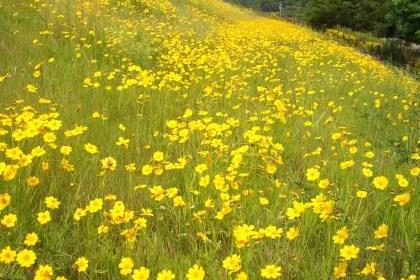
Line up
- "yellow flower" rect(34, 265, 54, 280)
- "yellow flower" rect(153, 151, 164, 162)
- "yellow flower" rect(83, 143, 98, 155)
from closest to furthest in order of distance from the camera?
1. "yellow flower" rect(34, 265, 54, 280)
2. "yellow flower" rect(83, 143, 98, 155)
3. "yellow flower" rect(153, 151, 164, 162)

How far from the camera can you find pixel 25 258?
1.97 meters

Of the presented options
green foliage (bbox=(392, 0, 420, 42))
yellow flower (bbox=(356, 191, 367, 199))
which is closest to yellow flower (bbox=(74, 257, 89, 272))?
yellow flower (bbox=(356, 191, 367, 199))

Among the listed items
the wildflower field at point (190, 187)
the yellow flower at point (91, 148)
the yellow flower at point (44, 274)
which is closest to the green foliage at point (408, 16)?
the wildflower field at point (190, 187)

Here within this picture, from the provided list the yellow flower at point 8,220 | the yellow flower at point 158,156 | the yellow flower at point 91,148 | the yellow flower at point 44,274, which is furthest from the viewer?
the yellow flower at point 158,156

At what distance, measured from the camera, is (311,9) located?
134 ft

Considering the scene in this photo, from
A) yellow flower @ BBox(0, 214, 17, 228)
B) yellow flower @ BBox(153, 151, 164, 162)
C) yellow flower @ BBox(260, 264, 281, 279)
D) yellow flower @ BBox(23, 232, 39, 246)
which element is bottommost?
yellow flower @ BBox(23, 232, 39, 246)

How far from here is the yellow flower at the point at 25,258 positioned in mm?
1929

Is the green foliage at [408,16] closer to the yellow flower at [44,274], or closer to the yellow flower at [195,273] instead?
the yellow flower at [195,273]

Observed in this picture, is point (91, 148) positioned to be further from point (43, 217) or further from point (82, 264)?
point (82, 264)

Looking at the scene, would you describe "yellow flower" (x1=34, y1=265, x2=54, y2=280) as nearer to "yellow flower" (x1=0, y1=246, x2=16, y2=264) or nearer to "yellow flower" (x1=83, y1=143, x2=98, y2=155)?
"yellow flower" (x1=0, y1=246, x2=16, y2=264)

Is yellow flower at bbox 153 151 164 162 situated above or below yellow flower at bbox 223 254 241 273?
above

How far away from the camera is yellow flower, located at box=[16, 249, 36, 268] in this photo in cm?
193

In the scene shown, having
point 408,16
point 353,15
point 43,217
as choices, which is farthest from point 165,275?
point 353,15

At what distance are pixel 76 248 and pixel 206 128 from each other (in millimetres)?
1579
